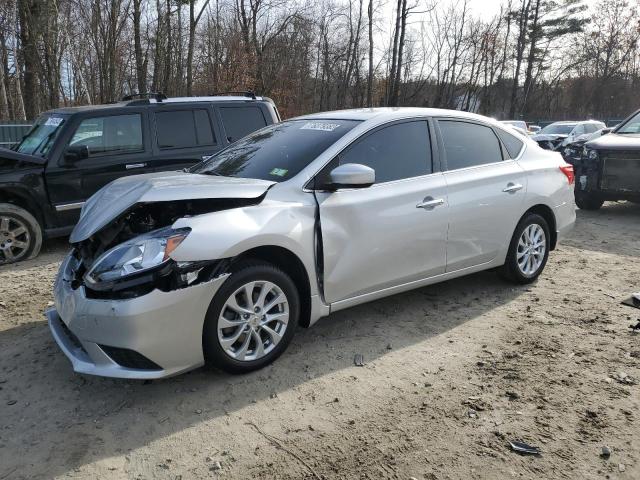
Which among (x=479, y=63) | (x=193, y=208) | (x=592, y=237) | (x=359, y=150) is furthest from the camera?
(x=479, y=63)

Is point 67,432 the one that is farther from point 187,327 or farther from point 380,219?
point 380,219

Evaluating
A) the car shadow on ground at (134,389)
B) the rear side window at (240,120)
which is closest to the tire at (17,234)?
the car shadow on ground at (134,389)

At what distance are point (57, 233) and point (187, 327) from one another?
4.23m

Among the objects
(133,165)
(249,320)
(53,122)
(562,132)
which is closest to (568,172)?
(249,320)

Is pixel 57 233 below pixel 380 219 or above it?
below

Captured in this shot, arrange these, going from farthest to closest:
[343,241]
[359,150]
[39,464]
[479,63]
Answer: [479,63] < [359,150] < [343,241] < [39,464]

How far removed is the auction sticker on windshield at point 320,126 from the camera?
13.4 feet

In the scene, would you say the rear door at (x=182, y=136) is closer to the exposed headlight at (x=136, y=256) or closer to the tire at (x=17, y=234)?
the tire at (x=17, y=234)

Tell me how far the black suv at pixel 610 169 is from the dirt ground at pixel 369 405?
486 cm

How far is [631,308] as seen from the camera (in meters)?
4.55

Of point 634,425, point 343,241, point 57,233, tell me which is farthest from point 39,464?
point 57,233

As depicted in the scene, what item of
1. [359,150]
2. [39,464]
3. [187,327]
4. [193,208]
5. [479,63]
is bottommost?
[39,464]

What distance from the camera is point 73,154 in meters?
6.32

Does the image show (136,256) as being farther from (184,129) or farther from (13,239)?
(184,129)
